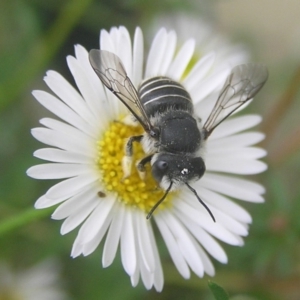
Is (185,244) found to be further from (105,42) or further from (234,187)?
(105,42)

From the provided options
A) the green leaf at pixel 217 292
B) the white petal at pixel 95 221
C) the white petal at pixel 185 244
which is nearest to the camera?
the green leaf at pixel 217 292

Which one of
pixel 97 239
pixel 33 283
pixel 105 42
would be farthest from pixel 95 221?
pixel 33 283

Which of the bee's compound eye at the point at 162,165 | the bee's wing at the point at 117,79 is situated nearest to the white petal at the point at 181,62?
the bee's wing at the point at 117,79

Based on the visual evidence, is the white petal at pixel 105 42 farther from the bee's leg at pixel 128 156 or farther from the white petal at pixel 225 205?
the white petal at pixel 225 205

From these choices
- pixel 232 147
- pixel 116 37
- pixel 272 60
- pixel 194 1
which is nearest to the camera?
pixel 116 37

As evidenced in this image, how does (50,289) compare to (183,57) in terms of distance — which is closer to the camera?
(183,57)

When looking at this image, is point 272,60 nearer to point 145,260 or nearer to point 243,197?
point 243,197

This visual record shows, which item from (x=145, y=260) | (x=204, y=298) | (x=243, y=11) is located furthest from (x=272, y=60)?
(x=145, y=260)

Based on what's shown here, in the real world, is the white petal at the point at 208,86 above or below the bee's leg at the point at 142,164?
above
